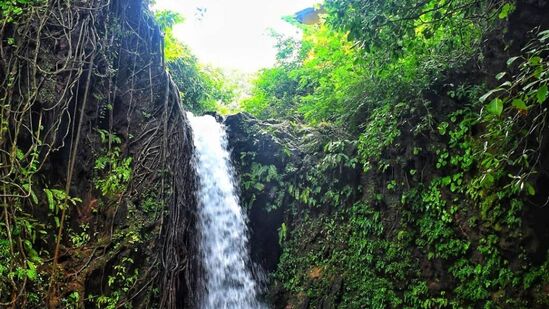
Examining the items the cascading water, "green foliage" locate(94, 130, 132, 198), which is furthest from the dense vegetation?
"green foliage" locate(94, 130, 132, 198)

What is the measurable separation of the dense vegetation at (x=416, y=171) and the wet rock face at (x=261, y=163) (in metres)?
0.11

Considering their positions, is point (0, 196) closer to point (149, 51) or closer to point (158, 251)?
point (158, 251)

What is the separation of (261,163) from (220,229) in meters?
1.58

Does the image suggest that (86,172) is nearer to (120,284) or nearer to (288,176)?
(120,284)

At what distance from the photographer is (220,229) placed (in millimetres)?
7008

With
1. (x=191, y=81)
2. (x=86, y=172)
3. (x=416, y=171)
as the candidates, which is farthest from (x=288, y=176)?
(x=191, y=81)

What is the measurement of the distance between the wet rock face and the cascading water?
0.60ft

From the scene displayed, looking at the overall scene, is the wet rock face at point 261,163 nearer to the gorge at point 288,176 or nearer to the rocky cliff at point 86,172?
the gorge at point 288,176

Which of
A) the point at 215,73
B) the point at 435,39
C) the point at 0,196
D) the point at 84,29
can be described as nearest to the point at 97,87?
the point at 84,29

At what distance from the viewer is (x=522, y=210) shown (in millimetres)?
4336

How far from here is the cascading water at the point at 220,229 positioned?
Answer: 6.49 metres

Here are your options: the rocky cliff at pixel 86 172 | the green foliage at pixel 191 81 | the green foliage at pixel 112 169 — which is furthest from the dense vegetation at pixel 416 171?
the green foliage at pixel 191 81

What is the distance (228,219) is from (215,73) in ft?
22.1

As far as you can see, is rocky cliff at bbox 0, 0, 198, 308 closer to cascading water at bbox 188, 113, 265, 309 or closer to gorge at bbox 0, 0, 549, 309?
gorge at bbox 0, 0, 549, 309
